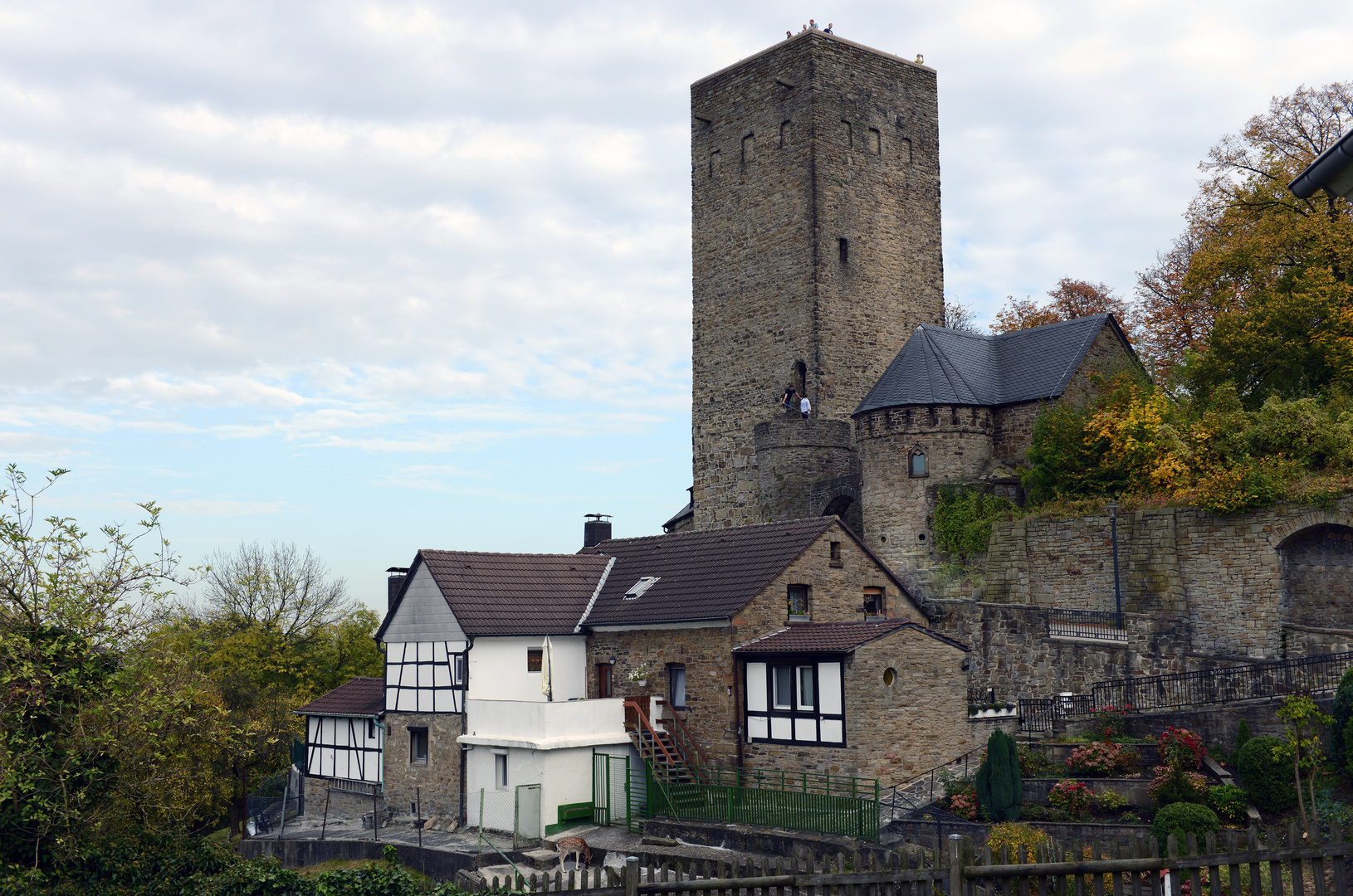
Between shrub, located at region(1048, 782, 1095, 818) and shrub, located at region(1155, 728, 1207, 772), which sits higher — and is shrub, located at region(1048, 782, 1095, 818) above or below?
below

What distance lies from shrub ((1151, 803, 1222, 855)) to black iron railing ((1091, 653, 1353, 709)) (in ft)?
16.4

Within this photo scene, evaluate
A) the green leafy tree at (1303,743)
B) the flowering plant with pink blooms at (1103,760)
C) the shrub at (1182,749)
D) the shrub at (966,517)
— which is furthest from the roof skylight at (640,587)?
the green leafy tree at (1303,743)

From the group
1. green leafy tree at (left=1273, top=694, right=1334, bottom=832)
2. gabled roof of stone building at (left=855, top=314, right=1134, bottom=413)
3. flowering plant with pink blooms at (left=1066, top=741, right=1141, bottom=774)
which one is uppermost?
gabled roof of stone building at (left=855, top=314, right=1134, bottom=413)

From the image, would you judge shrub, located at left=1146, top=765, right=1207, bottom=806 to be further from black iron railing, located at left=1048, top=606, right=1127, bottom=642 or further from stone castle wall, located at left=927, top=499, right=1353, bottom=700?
black iron railing, located at left=1048, top=606, right=1127, bottom=642

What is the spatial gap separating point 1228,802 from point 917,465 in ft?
48.9

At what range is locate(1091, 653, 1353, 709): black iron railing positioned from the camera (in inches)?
822

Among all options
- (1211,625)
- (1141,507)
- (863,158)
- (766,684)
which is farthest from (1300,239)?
(766,684)

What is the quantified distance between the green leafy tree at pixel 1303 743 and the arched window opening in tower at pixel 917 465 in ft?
43.9

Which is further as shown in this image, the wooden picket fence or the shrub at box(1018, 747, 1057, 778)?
the shrub at box(1018, 747, 1057, 778)

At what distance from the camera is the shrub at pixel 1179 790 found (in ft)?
58.9

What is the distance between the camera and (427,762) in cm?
2500

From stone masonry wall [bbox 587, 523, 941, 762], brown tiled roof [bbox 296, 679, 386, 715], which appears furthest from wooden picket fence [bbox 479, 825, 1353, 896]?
brown tiled roof [bbox 296, 679, 386, 715]

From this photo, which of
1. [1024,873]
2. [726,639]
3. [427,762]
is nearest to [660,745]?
[726,639]

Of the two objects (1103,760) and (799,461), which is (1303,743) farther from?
(799,461)
